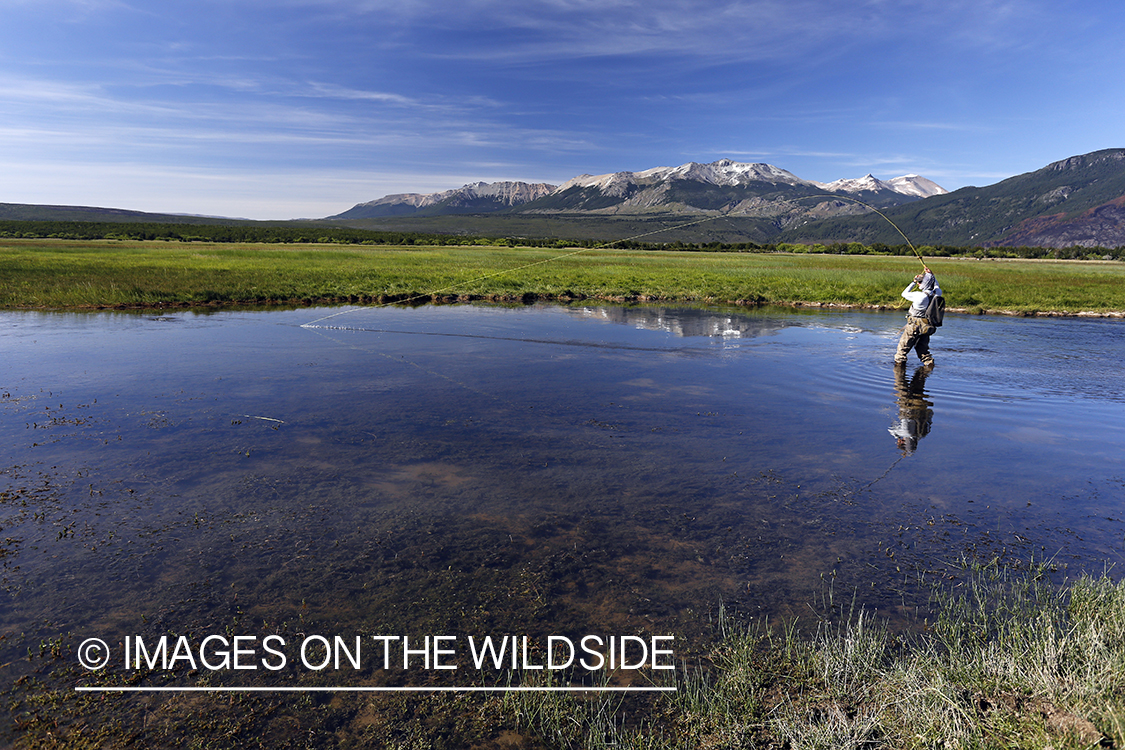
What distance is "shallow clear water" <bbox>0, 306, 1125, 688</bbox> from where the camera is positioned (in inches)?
241

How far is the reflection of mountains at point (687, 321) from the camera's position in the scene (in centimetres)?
2617

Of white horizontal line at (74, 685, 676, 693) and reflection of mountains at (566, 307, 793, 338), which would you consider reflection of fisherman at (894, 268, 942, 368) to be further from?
white horizontal line at (74, 685, 676, 693)

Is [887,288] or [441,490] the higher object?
[887,288]

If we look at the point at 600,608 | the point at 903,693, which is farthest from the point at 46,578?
the point at 903,693

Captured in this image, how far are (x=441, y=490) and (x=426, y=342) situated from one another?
45.4 feet

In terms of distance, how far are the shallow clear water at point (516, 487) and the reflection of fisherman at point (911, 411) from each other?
4.1 inches

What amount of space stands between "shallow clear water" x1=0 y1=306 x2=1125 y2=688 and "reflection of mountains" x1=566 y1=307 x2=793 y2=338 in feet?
24.5

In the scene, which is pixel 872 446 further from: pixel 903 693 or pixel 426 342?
pixel 426 342

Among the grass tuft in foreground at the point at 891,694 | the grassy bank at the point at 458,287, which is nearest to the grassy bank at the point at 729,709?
the grass tuft in foreground at the point at 891,694

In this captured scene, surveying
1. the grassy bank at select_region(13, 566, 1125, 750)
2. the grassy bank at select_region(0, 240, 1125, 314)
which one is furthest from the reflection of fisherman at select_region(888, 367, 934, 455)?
the grassy bank at select_region(0, 240, 1125, 314)

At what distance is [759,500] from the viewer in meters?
8.62

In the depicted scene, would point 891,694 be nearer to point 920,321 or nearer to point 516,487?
point 516,487

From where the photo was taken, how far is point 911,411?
1350 cm

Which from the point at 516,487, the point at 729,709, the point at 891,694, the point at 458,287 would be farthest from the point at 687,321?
the point at 729,709
